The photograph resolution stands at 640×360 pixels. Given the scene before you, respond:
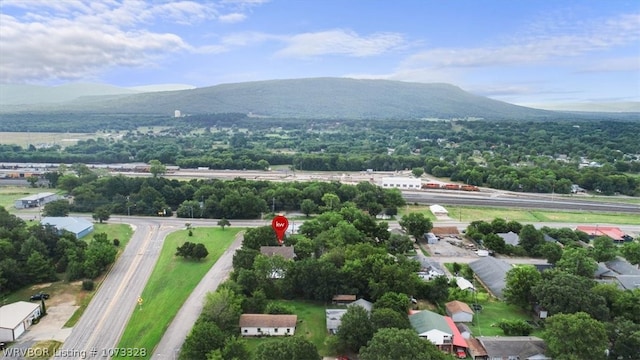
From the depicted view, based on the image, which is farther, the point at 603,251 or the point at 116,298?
the point at 603,251

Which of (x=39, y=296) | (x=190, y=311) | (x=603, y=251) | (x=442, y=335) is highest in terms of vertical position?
(x=603, y=251)

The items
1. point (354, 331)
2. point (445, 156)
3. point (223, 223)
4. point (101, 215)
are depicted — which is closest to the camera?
point (354, 331)

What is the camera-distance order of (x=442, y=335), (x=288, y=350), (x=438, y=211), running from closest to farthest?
(x=288, y=350)
(x=442, y=335)
(x=438, y=211)

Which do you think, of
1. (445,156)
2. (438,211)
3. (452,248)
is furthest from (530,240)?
(445,156)

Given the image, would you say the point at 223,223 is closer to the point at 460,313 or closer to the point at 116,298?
the point at 116,298

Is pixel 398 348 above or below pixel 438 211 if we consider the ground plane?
above

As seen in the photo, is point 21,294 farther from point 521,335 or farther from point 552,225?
point 552,225

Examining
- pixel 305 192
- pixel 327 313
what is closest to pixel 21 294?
pixel 327 313
